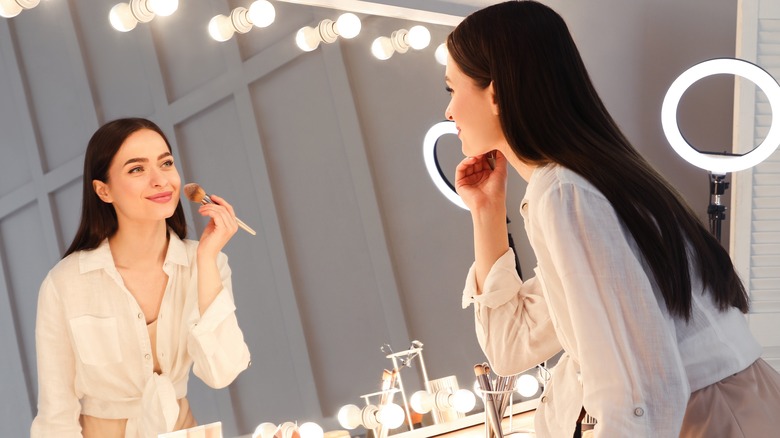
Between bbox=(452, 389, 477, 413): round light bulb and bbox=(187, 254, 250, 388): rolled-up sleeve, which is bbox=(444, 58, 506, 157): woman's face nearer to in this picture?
bbox=(187, 254, 250, 388): rolled-up sleeve

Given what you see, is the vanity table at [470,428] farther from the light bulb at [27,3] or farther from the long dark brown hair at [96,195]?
the light bulb at [27,3]

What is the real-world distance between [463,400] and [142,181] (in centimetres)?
87

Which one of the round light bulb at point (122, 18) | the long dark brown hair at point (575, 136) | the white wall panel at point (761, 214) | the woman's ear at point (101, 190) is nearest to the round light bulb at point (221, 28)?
the round light bulb at point (122, 18)

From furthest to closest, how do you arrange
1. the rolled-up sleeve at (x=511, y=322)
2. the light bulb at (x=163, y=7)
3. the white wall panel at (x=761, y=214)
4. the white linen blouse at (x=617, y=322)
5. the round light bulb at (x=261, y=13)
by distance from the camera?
the white wall panel at (x=761, y=214)
the round light bulb at (x=261, y=13)
the light bulb at (x=163, y=7)
the rolled-up sleeve at (x=511, y=322)
the white linen blouse at (x=617, y=322)

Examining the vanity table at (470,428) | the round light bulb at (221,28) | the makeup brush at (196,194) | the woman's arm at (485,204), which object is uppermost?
the round light bulb at (221,28)

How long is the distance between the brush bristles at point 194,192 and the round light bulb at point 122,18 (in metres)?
0.29

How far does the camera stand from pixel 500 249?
4.17 feet

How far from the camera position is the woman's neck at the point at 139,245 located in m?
1.28

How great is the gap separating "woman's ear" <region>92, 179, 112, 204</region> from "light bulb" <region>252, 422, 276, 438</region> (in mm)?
482

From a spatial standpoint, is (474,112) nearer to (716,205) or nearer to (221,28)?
(221,28)

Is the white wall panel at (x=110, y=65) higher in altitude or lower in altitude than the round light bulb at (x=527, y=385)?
higher

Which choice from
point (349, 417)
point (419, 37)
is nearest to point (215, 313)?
point (349, 417)

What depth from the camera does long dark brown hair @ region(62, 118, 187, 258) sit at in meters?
1.27

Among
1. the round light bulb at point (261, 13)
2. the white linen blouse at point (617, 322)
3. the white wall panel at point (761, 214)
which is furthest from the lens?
the white wall panel at point (761, 214)
